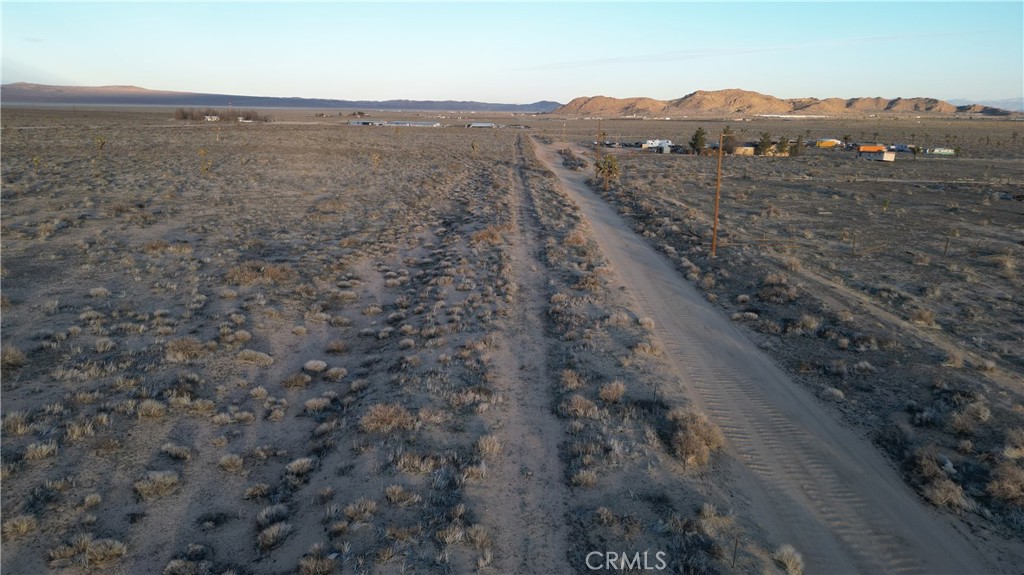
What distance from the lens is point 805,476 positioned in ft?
28.4

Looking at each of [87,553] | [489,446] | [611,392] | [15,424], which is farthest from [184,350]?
[611,392]

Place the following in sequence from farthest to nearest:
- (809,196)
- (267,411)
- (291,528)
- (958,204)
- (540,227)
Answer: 1. (809,196)
2. (958,204)
3. (540,227)
4. (267,411)
5. (291,528)

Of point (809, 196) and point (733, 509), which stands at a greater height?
point (809, 196)

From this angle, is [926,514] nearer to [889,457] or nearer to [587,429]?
[889,457]

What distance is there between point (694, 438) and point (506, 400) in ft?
12.3

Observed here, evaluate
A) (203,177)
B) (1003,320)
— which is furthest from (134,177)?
(1003,320)

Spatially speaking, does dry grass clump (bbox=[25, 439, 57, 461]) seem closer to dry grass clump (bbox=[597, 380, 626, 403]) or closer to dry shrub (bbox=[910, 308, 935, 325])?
dry grass clump (bbox=[597, 380, 626, 403])

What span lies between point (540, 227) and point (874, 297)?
15.2 metres

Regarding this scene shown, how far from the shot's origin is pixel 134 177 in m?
39.9

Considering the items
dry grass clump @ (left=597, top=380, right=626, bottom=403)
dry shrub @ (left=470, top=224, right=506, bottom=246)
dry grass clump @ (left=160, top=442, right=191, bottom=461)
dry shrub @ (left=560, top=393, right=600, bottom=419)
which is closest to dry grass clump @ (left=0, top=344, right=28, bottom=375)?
dry grass clump @ (left=160, top=442, right=191, bottom=461)

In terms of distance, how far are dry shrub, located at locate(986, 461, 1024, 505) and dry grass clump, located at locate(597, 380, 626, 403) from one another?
19.3 ft

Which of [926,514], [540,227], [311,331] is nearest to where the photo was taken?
[926,514]

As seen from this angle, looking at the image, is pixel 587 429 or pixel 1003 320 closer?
pixel 587 429

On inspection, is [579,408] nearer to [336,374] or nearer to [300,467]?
[300,467]
